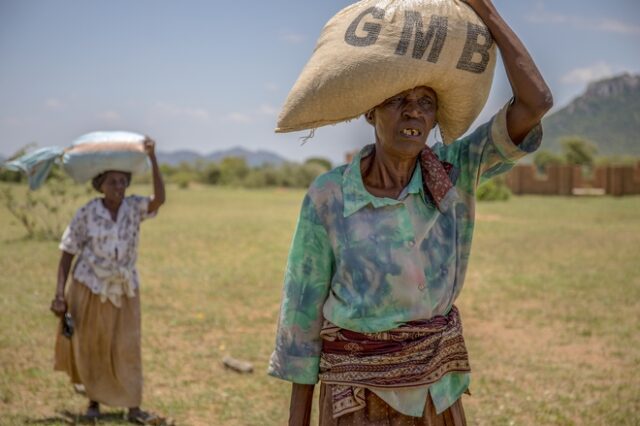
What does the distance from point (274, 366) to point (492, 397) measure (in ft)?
12.3

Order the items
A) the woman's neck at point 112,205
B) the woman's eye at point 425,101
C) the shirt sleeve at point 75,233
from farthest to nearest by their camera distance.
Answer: the woman's neck at point 112,205, the shirt sleeve at point 75,233, the woman's eye at point 425,101

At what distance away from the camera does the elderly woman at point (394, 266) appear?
79.6 inches

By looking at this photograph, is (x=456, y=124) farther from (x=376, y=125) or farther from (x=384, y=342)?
(x=384, y=342)

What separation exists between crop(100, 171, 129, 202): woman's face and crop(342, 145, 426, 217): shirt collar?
3.03 metres

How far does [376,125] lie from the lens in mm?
2184

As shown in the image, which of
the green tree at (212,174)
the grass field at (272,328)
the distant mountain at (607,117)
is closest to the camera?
the grass field at (272,328)

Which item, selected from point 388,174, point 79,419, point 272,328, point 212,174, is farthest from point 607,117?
point 388,174

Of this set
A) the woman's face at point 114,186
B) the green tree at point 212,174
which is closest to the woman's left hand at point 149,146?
the woman's face at point 114,186

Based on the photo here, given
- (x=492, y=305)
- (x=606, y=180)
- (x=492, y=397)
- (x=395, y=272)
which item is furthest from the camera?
(x=606, y=180)

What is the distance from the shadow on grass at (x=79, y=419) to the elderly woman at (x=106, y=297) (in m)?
0.06

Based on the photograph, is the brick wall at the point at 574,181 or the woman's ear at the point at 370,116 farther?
the brick wall at the point at 574,181

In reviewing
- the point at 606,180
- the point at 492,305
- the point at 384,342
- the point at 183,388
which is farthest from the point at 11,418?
the point at 606,180

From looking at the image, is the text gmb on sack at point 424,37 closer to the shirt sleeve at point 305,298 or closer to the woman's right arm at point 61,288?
the shirt sleeve at point 305,298

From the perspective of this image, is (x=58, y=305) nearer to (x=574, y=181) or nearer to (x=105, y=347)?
(x=105, y=347)
